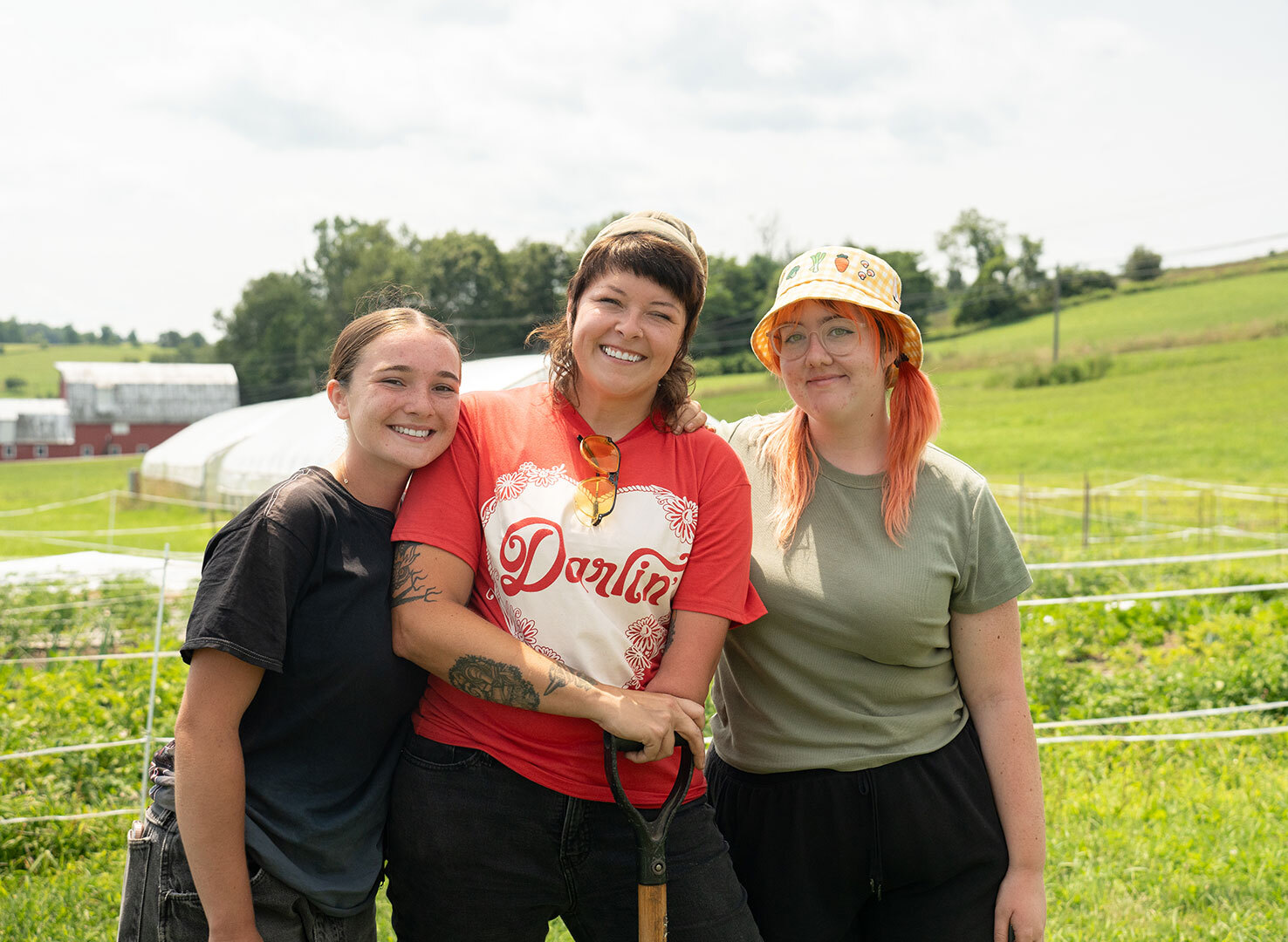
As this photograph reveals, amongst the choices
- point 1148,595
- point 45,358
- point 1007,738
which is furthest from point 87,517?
point 45,358

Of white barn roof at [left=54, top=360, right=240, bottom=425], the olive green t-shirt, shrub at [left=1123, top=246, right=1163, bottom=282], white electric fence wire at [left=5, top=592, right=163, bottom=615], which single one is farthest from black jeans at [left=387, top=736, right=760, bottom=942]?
Answer: white barn roof at [left=54, top=360, right=240, bottom=425]

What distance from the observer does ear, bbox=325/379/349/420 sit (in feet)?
6.15

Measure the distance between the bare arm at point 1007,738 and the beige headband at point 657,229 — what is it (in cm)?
95

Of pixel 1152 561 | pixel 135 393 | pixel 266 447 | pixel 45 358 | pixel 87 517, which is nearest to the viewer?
pixel 1152 561

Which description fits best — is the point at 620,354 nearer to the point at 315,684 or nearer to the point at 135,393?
the point at 315,684

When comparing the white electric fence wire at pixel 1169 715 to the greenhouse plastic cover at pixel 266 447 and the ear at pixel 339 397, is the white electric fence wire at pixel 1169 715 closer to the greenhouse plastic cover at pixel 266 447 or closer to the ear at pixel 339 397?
the ear at pixel 339 397

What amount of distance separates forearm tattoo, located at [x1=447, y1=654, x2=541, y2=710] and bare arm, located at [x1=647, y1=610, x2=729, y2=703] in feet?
0.78

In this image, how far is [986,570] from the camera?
1987mm

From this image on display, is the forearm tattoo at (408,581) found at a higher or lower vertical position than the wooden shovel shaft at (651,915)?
higher

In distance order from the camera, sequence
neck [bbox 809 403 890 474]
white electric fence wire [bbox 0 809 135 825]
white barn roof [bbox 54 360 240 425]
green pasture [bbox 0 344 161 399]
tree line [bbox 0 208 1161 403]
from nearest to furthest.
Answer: neck [bbox 809 403 890 474]
white electric fence wire [bbox 0 809 135 825]
tree line [bbox 0 208 1161 403]
white barn roof [bbox 54 360 240 425]
green pasture [bbox 0 344 161 399]

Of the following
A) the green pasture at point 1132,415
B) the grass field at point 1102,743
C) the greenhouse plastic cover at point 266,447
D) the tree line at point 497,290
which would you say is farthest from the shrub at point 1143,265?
the greenhouse plastic cover at point 266,447

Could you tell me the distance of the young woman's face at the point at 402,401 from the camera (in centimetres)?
180

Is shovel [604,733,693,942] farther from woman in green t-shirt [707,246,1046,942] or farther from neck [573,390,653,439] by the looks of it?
neck [573,390,653,439]

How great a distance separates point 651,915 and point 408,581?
0.73 m
